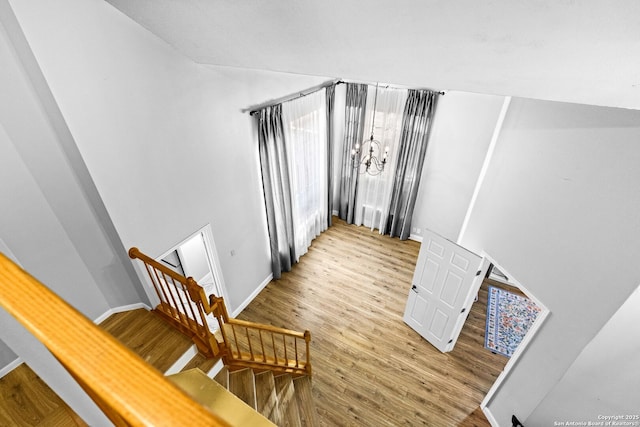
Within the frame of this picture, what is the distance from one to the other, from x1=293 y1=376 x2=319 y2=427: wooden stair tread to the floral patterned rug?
9.27 feet

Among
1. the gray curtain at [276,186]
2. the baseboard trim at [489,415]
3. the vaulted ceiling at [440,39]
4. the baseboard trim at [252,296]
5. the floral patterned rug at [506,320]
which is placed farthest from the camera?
the baseboard trim at [252,296]

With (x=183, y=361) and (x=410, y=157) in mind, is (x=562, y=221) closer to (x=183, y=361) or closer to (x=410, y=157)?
(x=410, y=157)

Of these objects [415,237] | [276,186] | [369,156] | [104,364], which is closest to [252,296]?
[276,186]

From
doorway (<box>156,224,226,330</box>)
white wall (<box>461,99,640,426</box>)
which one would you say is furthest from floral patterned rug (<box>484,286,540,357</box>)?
doorway (<box>156,224,226,330</box>)

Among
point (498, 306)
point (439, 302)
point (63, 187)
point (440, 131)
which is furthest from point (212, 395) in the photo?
point (440, 131)

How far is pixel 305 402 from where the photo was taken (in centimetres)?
340

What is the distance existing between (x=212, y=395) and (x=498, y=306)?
480 centimetres

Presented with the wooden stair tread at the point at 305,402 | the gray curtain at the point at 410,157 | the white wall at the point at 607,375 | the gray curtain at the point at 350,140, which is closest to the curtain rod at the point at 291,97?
the gray curtain at the point at 350,140

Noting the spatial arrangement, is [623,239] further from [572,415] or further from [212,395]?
[212,395]

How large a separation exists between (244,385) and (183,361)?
0.65 meters

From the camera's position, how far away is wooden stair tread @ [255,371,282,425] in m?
2.99

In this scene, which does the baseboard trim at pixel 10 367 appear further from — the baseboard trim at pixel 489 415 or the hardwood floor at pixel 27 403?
the baseboard trim at pixel 489 415

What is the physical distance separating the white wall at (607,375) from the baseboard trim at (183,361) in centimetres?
343

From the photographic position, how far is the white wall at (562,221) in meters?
2.19
